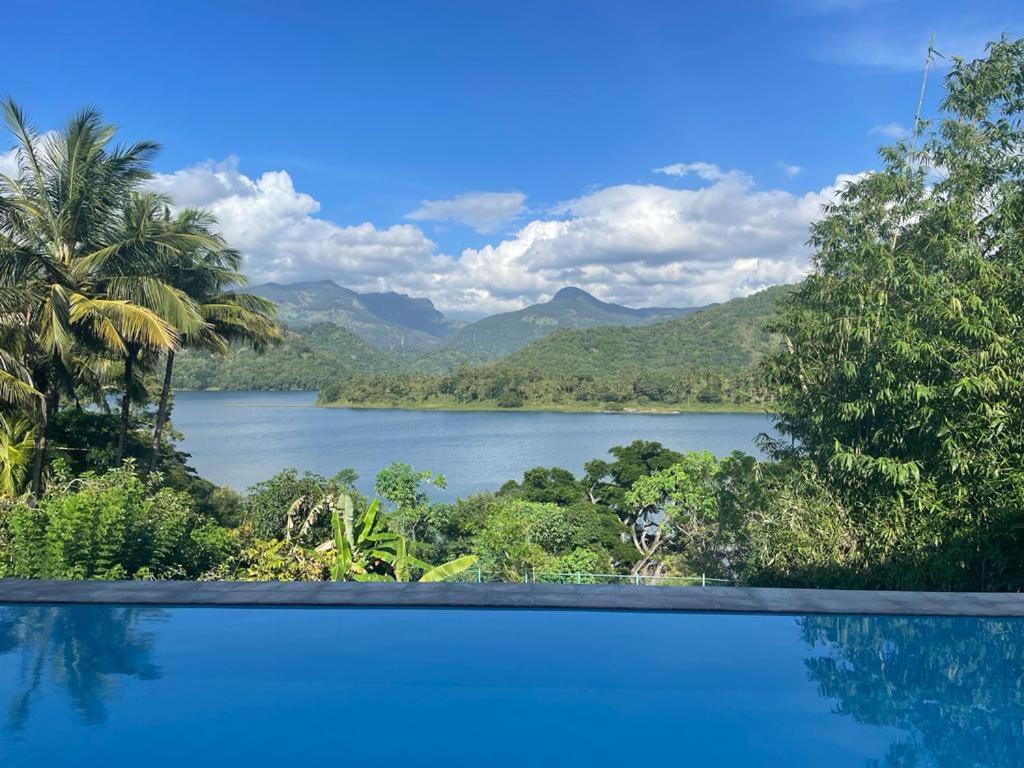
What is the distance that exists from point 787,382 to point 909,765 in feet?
24.3

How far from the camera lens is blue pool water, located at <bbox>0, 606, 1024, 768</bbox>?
7.21 feet

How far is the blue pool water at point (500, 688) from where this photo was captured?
2.20 m

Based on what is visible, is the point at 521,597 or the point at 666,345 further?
the point at 666,345

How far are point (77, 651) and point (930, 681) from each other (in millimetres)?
3181

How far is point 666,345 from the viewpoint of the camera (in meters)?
79.7

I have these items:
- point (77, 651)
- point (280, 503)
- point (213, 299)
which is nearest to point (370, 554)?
point (280, 503)

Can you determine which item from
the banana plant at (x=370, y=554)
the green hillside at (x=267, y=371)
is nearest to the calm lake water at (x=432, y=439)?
the green hillside at (x=267, y=371)

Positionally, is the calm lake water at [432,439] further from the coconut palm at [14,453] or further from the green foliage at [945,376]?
the green foliage at [945,376]

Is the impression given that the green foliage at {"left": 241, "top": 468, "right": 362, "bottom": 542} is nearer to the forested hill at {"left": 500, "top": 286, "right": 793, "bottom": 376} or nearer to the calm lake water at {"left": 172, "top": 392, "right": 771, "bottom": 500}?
the calm lake water at {"left": 172, "top": 392, "right": 771, "bottom": 500}

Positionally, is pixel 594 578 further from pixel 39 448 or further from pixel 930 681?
pixel 930 681

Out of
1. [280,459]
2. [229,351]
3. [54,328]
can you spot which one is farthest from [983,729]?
[280,459]

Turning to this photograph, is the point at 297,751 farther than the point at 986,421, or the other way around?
the point at 986,421

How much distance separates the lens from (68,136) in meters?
8.12

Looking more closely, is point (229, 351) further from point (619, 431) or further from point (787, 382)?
point (619, 431)
